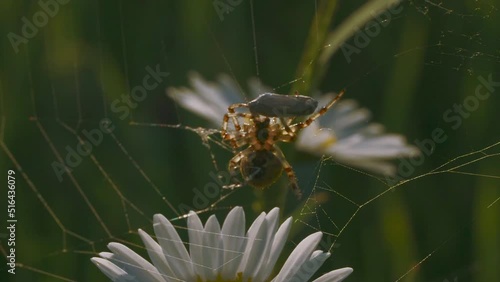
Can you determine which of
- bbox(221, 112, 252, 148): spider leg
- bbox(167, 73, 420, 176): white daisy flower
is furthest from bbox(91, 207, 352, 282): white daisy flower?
bbox(167, 73, 420, 176): white daisy flower

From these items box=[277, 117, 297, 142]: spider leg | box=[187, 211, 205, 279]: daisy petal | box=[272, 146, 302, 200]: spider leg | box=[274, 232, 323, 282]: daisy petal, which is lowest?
box=[274, 232, 323, 282]: daisy petal

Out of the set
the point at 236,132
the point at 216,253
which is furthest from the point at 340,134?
the point at 216,253

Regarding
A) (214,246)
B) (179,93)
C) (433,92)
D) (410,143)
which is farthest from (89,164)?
(214,246)

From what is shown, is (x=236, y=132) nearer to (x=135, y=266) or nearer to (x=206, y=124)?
(x=135, y=266)

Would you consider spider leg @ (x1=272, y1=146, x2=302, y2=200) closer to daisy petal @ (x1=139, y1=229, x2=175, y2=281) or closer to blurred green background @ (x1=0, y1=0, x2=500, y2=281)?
blurred green background @ (x1=0, y1=0, x2=500, y2=281)

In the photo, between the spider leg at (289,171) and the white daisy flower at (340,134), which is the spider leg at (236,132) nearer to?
the spider leg at (289,171)

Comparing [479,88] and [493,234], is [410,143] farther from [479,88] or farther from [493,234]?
[493,234]
